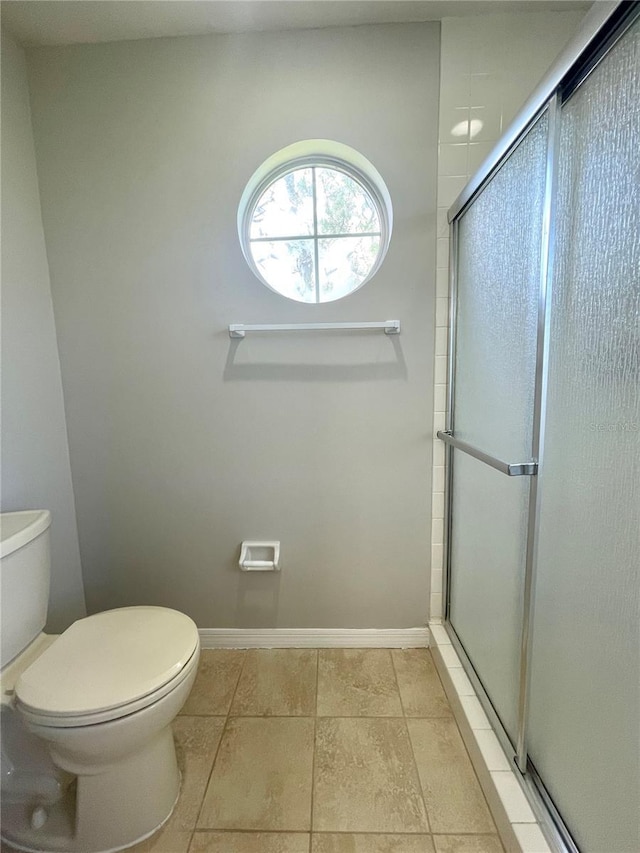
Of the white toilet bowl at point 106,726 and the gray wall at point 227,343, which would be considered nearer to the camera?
the white toilet bowl at point 106,726

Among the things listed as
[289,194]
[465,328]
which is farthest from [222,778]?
[289,194]

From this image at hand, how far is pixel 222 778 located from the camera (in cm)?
109

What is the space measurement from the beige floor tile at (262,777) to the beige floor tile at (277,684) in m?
0.04

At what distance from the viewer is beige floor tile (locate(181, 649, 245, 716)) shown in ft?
4.34

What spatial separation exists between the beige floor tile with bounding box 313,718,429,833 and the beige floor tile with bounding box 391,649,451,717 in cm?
9

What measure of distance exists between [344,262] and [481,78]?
0.74 m

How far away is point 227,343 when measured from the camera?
1.46m

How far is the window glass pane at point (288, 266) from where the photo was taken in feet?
5.10

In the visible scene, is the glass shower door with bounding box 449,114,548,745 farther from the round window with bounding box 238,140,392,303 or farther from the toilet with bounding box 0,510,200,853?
the toilet with bounding box 0,510,200,853

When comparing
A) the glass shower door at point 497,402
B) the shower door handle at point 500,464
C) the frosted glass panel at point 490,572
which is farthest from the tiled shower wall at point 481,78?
the frosted glass panel at point 490,572

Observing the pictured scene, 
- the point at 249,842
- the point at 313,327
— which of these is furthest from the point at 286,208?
the point at 249,842

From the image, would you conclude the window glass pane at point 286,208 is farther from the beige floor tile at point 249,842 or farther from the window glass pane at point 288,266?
the beige floor tile at point 249,842

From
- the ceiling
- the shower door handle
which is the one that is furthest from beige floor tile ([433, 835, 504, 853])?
the ceiling

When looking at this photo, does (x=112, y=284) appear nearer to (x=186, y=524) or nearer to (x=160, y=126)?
(x=160, y=126)
